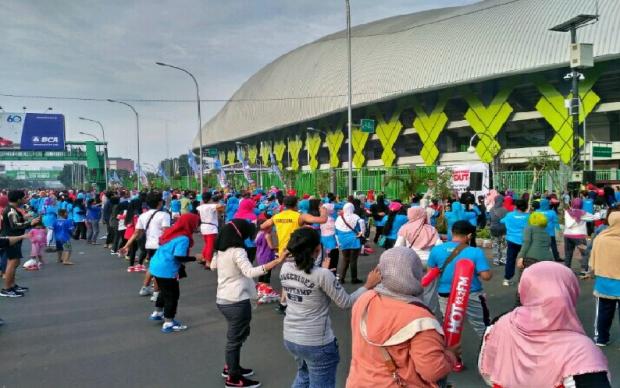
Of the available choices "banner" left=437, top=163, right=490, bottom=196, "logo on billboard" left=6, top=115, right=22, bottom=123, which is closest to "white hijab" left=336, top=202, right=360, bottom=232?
"banner" left=437, top=163, right=490, bottom=196

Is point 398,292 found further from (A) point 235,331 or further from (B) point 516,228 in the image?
(B) point 516,228

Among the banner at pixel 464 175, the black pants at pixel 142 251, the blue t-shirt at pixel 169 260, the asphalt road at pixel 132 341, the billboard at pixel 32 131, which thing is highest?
the billboard at pixel 32 131

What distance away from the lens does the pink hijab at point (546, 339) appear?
2.20m

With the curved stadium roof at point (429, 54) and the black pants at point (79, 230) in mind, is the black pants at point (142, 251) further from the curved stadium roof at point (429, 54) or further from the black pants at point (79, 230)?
the curved stadium roof at point (429, 54)

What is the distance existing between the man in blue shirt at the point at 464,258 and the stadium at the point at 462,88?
29103 millimetres

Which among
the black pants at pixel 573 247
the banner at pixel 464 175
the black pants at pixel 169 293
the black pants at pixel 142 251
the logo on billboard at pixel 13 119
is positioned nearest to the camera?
the black pants at pixel 169 293

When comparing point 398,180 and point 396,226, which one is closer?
point 396,226

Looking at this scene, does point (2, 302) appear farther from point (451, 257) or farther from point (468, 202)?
point (468, 202)

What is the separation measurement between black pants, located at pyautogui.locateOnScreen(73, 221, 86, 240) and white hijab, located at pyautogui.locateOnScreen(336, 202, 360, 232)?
1233cm

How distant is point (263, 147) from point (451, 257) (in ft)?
228

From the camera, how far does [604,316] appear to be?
17.7 feet

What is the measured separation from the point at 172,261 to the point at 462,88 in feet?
120

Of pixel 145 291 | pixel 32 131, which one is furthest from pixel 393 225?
pixel 32 131

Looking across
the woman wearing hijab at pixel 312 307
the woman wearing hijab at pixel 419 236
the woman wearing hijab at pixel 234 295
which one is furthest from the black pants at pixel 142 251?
the woman wearing hijab at pixel 312 307
